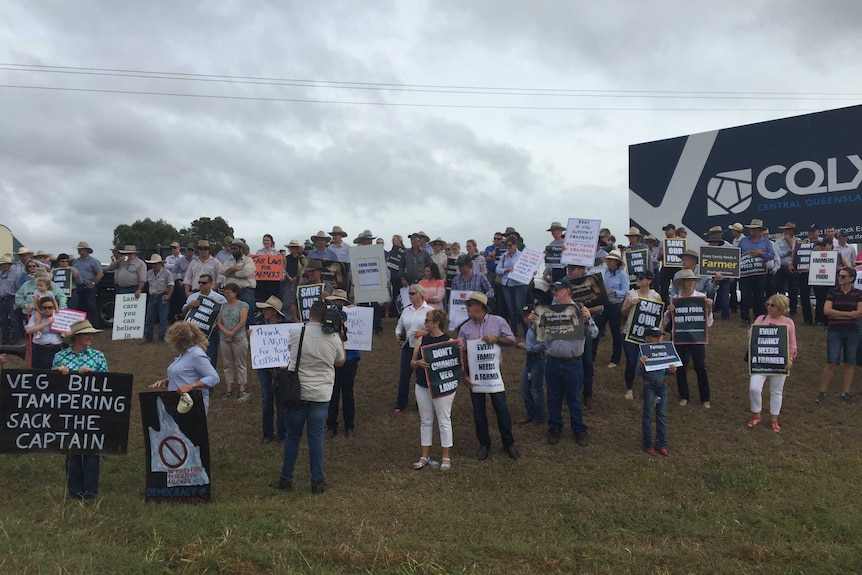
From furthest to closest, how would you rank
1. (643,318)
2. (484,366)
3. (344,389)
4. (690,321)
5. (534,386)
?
(690,321) → (643,318) → (534,386) → (344,389) → (484,366)

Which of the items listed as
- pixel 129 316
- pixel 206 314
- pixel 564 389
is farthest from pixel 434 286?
pixel 129 316

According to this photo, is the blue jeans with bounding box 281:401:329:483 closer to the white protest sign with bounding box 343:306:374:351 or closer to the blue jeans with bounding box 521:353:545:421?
the white protest sign with bounding box 343:306:374:351

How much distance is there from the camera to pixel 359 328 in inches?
370

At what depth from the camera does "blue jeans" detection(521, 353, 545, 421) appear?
30.0 feet

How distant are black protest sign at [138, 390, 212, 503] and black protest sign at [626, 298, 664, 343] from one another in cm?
643

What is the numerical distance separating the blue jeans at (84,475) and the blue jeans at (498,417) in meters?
4.47

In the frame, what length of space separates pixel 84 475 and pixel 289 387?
2.41 m

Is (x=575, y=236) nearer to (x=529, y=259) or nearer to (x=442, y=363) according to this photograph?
(x=529, y=259)

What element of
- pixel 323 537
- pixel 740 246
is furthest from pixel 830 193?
pixel 323 537

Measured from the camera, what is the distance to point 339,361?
724 centimetres

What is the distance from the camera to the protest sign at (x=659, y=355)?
26.7 ft

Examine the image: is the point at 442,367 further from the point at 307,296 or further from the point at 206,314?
the point at 206,314

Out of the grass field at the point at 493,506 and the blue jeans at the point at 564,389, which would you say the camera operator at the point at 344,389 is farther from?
the blue jeans at the point at 564,389

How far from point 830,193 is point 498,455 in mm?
15654
